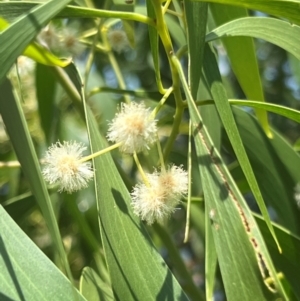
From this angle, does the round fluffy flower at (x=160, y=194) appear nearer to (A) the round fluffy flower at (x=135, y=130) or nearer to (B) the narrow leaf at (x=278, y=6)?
(A) the round fluffy flower at (x=135, y=130)

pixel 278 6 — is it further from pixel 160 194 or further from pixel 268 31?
pixel 160 194

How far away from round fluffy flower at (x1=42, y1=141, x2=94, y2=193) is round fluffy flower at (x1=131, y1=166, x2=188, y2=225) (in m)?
0.08

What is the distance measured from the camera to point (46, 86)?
1.44m

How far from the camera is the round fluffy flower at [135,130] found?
2.62ft

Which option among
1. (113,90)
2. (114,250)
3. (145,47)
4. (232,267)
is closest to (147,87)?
(145,47)

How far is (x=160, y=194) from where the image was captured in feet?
2.58

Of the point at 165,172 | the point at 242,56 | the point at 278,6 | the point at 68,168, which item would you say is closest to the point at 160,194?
the point at 165,172

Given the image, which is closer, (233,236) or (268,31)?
(233,236)

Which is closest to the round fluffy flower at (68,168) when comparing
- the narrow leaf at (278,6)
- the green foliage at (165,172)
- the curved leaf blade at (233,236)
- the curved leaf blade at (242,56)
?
the green foliage at (165,172)

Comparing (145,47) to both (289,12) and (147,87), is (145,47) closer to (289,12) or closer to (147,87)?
(147,87)

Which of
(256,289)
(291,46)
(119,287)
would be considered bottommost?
(256,289)

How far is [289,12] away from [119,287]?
42 centimetres

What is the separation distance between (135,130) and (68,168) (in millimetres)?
110

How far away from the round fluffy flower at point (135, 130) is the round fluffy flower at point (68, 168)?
57 mm
